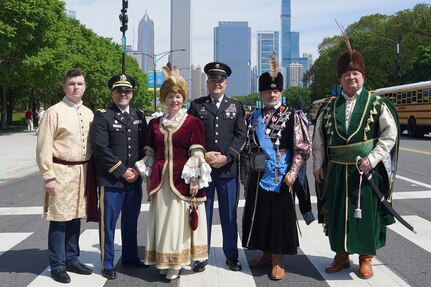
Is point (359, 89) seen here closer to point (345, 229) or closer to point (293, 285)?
point (345, 229)

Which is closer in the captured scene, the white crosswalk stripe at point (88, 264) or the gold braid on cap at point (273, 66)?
the white crosswalk stripe at point (88, 264)

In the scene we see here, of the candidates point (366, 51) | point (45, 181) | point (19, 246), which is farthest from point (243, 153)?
point (366, 51)

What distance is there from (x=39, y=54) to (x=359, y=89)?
1027 inches

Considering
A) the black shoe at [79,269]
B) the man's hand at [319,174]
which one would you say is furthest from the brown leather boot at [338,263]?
the black shoe at [79,269]

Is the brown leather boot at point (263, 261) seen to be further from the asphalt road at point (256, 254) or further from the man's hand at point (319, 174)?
the man's hand at point (319, 174)

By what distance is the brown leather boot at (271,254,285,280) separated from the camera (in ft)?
15.1

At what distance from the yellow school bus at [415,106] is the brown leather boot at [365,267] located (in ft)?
67.7

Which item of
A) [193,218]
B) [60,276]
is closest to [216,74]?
[193,218]

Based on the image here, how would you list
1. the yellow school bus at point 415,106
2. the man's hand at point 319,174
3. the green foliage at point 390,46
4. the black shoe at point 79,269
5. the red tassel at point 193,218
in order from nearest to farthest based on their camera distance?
1. the red tassel at point 193,218
2. the black shoe at point 79,269
3. the man's hand at point 319,174
4. the yellow school bus at point 415,106
5. the green foliage at point 390,46

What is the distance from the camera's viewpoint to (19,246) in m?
5.82

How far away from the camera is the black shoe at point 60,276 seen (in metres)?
4.51

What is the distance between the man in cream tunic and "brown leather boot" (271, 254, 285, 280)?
6.28 feet

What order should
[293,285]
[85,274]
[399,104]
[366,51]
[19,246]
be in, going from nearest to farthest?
[293,285] < [85,274] < [19,246] < [399,104] < [366,51]

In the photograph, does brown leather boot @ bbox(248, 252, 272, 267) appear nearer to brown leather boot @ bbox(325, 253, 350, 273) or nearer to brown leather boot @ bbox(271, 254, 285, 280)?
brown leather boot @ bbox(271, 254, 285, 280)
